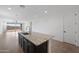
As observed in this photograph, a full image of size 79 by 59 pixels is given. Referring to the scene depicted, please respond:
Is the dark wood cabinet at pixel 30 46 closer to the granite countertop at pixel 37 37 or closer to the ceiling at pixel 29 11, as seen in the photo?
the granite countertop at pixel 37 37

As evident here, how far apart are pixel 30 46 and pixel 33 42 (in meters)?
0.08

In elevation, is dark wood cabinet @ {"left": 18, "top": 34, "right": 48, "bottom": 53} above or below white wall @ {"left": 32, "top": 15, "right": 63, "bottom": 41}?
below

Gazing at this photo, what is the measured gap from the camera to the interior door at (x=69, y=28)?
1.49 metres

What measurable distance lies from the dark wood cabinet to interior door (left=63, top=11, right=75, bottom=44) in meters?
0.33

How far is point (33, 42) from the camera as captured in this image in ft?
5.05

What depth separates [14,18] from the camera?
154 cm

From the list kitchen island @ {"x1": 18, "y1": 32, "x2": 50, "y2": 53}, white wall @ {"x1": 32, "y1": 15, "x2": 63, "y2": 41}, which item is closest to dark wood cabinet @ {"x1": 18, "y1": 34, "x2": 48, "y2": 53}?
kitchen island @ {"x1": 18, "y1": 32, "x2": 50, "y2": 53}

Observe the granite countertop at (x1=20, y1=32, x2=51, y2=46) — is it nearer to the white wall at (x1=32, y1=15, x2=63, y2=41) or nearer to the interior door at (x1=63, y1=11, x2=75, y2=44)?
the white wall at (x1=32, y1=15, x2=63, y2=41)

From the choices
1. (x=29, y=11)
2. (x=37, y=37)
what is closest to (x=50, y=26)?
(x=37, y=37)

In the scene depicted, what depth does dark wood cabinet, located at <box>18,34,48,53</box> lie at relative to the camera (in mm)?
1479

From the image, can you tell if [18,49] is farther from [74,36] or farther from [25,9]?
[74,36]

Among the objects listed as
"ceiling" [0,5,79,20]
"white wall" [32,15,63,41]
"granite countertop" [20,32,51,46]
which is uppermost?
"ceiling" [0,5,79,20]

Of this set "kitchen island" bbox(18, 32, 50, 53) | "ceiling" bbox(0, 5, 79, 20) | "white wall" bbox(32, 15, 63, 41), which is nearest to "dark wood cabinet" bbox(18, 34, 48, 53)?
"kitchen island" bbox(18, 32, 50, 53)
